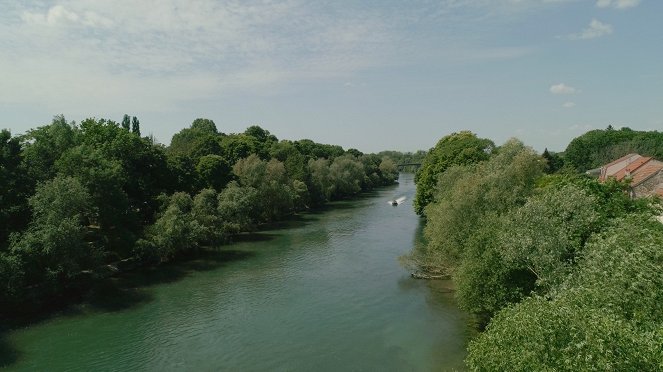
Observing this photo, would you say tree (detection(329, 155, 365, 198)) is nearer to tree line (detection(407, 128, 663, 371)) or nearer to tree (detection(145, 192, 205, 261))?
tree (detection(145, 192, 205, 261))

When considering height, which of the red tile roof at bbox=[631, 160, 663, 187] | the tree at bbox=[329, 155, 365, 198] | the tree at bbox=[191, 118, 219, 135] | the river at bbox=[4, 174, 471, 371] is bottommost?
the river at bbox=[4, 174, 471, 371]

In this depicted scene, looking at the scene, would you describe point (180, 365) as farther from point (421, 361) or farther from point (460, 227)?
point (460, 227)

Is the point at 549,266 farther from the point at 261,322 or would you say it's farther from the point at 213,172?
the point at 213,172

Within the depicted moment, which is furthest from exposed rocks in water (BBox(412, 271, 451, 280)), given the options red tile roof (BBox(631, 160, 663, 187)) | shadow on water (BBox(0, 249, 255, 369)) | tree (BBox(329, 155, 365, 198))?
tree (BBox(329, 155, 365, 198))

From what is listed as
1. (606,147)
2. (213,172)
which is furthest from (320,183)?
(606,147)

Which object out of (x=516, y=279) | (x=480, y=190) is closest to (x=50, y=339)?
(x=516, y=279)

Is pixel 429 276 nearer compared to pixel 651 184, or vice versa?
pixel 429 276

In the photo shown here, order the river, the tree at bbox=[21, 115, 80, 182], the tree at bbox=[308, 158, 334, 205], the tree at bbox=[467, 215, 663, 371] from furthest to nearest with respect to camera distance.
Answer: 1. the tree at bbox=[308, 158, 334, 205]
2. the tree at bbox=[21, 115, 80, 182]
3. the river
4. the tree at bbox=[467, 215, 663, 371]
